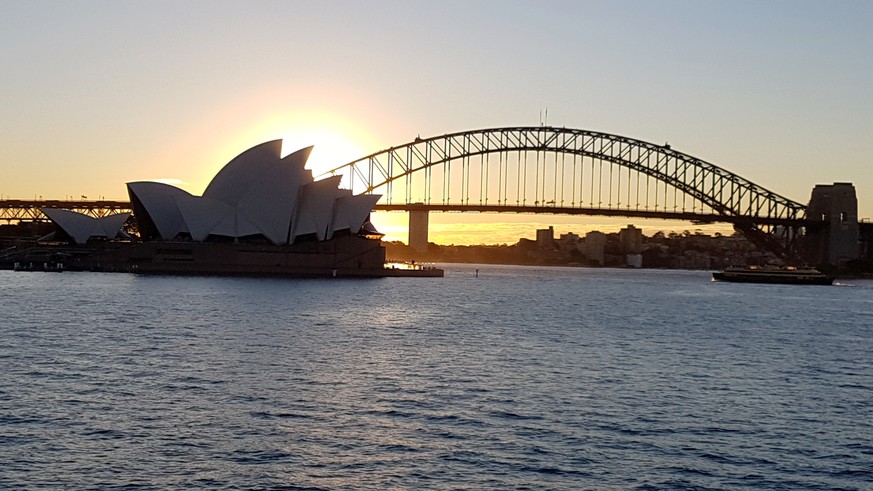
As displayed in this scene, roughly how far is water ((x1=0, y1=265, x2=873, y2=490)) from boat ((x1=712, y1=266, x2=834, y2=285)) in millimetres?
58074

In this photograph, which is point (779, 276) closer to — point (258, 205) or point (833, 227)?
point (833, 227)

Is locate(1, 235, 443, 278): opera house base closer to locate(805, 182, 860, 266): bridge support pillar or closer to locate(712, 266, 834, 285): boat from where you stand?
locate(712, 266, 834, 285): boat

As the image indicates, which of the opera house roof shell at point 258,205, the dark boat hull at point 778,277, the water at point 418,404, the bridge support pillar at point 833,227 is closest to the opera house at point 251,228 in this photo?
the opera house roof shell at point 258,205

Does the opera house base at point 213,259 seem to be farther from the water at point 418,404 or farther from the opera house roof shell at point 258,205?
the water at point 418,404

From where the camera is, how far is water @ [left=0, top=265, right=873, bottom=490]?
14.6 m

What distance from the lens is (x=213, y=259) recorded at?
79.8 meters

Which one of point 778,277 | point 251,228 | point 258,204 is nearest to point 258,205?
point 258,204

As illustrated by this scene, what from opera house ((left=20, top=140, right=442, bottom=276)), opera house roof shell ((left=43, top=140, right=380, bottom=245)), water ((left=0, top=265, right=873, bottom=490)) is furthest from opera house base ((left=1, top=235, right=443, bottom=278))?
water ((left=0, top=265, right=873, bottom=490))

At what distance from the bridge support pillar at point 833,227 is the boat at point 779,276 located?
29.1ft

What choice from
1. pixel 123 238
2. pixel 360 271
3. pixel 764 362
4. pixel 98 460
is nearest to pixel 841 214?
pixel 360 271

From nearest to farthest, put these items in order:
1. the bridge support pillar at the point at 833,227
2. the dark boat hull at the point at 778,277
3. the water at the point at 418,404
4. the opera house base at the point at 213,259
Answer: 1. the water at the point at 418,404
2. the opera house base at the point at 213,259
3. the dark boat hull at the point at 778,277
4. the bridge support pillar at the point at 833,227

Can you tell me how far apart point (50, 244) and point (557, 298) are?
50.0 metres

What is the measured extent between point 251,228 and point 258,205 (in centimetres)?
238

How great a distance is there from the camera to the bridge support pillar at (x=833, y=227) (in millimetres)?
106500
